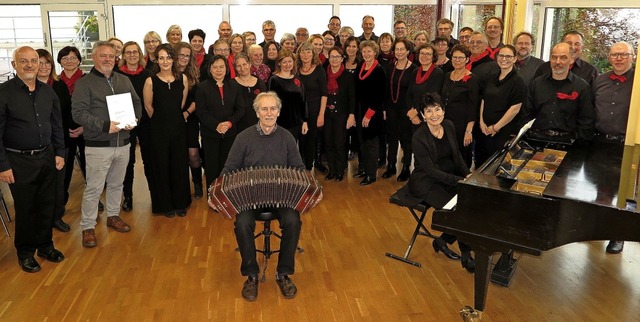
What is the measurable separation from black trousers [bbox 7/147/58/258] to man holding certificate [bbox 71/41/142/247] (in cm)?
36

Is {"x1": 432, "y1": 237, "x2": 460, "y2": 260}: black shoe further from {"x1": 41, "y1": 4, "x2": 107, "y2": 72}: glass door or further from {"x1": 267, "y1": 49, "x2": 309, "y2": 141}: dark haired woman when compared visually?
{"x1": 41, "y1": 4, "x2": 107, "y2": 72}: glass door

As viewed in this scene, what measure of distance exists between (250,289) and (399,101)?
3.19 m

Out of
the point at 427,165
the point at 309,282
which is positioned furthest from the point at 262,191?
the point at 427,165

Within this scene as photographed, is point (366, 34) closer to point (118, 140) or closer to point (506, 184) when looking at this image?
point (118, 140)

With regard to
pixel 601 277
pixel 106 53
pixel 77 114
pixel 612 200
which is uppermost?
pixel 106 53

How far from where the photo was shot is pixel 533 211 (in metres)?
3.04

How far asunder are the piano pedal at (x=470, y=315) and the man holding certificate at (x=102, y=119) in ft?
9.59

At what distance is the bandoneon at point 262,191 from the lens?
3676 millimetres

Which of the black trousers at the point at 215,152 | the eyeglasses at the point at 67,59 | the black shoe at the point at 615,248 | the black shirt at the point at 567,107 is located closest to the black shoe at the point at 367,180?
the black trousers at the point at 215,152

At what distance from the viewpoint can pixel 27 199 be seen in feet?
13.6

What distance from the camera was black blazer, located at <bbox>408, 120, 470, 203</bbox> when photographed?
416 cm

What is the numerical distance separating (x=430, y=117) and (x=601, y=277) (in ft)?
5.75

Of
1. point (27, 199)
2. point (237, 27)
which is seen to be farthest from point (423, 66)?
point (237, 27)

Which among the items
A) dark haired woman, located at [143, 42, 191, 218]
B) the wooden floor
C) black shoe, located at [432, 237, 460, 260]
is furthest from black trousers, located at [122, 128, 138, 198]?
black shoe, located at [432, 237, 460, 260]
